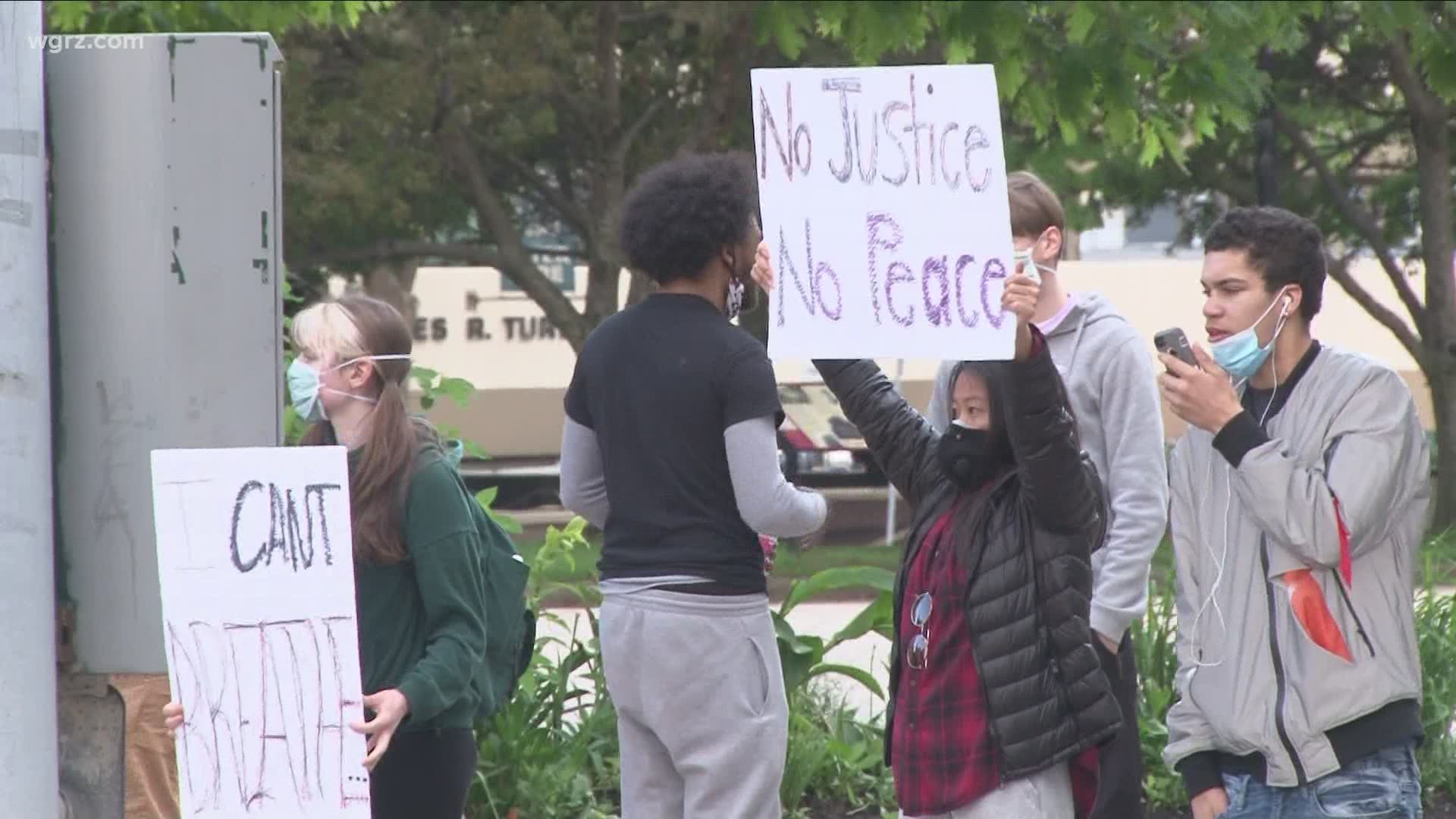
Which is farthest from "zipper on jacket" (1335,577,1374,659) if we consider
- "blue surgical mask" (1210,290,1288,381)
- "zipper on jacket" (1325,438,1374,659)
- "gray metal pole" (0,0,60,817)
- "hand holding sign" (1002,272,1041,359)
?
"gray metal pole" (0,0,60,817)

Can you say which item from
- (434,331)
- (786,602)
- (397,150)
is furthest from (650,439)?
(434,331)

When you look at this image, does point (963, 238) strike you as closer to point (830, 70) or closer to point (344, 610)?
point (830, 70)

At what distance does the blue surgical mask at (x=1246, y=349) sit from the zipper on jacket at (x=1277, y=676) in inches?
11.9

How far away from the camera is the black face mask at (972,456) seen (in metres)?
3.45

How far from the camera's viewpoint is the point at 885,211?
3.16m

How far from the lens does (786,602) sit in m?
6.08

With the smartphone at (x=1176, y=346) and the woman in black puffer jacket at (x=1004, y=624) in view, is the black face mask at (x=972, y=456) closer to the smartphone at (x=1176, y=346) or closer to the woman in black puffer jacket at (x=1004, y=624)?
the woman in black puffer jacket at (x=1004, y=624)

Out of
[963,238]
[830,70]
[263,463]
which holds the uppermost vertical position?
[830,70]

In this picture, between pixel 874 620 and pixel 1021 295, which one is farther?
pixel 874 620

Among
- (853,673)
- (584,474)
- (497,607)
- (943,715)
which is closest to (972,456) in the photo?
(943,715)

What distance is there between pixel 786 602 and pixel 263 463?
3.29 meters

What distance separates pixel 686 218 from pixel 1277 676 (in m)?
1.40

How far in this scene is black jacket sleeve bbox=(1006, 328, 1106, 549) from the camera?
3.21 meters

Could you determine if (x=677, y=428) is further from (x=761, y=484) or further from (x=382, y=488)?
(x=382, y=488)
